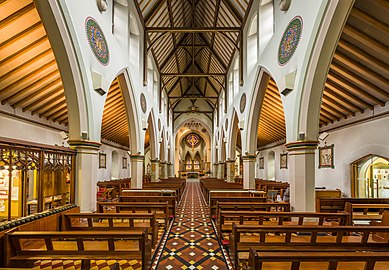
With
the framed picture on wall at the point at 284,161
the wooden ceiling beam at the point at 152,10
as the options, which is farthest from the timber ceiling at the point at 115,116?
the framed picture on wall at the point at 284,161

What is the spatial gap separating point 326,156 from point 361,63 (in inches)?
185

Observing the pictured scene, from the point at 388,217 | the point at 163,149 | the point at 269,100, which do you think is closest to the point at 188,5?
the point at 269,100

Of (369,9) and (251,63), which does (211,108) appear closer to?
(251,63)

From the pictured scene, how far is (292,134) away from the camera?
5395 mm

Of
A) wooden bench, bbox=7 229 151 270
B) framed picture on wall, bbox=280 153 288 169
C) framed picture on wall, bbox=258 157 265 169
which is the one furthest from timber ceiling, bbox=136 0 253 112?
wooden bench, bbox=7 229 151 270

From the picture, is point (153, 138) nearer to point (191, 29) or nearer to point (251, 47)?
point (191, 29)

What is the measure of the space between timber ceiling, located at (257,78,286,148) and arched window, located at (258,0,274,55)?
1338mm

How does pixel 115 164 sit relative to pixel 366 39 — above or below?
below

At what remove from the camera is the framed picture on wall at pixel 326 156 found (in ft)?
30.6

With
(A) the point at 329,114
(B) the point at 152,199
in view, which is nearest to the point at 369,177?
(A) the point at 329,114

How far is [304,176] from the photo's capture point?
502 centimetres

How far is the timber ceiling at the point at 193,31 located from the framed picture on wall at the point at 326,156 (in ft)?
17.6

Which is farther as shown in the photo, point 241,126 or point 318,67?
point 241,126

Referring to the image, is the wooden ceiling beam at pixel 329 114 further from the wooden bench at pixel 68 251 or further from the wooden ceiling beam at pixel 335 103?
the wooden bench at pixel 68 251
